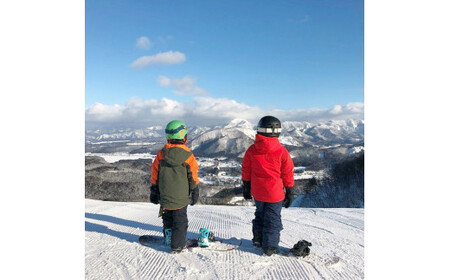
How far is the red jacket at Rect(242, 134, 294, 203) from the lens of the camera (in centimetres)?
339

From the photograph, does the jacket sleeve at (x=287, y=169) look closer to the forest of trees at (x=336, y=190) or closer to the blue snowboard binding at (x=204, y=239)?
the blue snowboard binding at (x=204, y=239)

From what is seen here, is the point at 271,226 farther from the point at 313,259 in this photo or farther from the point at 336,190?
the point at 336,190

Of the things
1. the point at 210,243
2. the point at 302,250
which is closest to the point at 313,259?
the point at 302,250

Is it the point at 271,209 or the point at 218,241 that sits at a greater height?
the point at 271,209

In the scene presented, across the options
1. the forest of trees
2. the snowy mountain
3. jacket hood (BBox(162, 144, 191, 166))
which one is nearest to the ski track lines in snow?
jacket hood (BBox(162, 144, 191, 166))

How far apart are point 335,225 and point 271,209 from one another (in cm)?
230

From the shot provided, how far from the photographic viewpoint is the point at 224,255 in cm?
324

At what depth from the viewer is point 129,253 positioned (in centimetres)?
329

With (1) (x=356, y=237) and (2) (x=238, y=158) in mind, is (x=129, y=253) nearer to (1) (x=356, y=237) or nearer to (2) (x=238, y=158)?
(1) (x=356, y=237)

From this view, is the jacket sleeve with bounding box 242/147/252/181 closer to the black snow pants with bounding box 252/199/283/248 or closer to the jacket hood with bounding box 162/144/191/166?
the black snow pants with bounding box 252/199/283/248

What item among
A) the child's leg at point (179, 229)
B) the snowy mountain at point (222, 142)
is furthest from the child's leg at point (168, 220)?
the snowy mountain at point (222, 142)

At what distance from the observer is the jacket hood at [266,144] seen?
3.39m

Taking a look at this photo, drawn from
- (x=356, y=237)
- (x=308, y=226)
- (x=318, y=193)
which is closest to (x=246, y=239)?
(x=308, y=226)

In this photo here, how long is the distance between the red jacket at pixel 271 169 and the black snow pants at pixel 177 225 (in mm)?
1137
